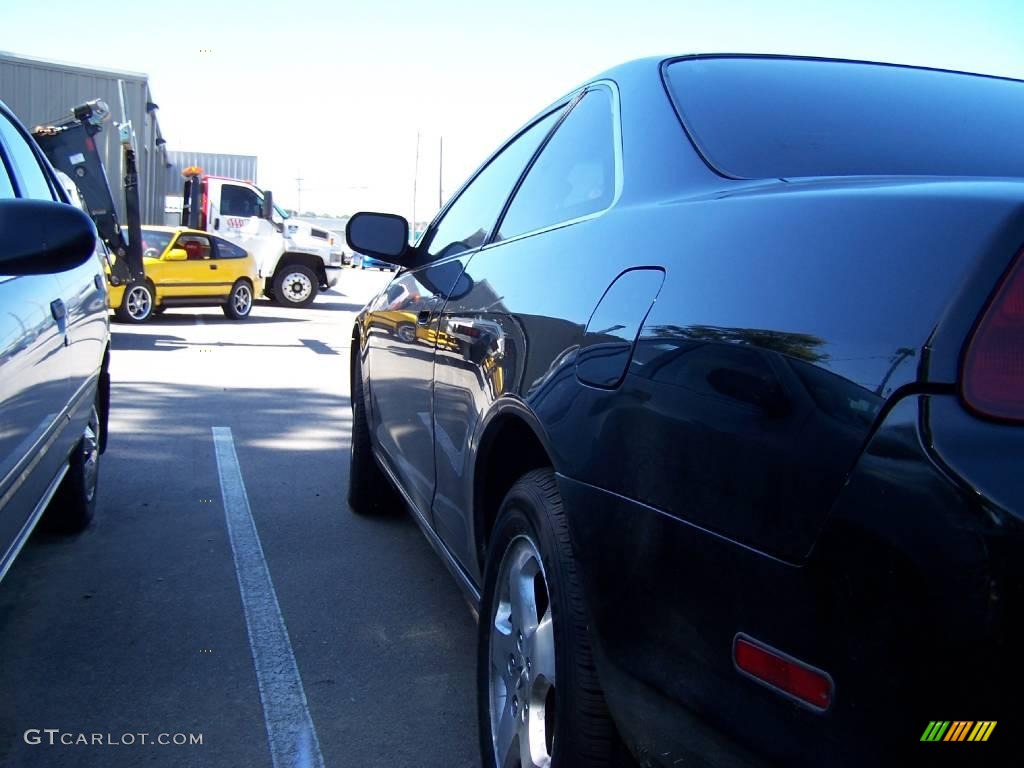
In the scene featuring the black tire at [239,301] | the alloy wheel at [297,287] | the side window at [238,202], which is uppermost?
the side window at [238,202]

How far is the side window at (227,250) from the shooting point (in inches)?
657

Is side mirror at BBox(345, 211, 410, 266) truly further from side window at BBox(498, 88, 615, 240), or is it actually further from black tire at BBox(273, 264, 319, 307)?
black tire at BBox(273, 264, 319, 307)

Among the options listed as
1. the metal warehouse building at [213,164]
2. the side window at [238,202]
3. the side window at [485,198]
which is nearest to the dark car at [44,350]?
the side window at [485,198]

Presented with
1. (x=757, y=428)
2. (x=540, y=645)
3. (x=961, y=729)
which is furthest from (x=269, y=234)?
(x=961, y=729)

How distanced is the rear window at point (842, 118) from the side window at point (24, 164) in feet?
7.41

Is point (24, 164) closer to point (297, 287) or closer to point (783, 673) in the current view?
point (783, 673)

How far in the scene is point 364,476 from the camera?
193 inches

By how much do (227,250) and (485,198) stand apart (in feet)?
45.9

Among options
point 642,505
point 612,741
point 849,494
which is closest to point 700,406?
point 642,505

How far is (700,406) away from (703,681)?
403mm

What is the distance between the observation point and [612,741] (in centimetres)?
185

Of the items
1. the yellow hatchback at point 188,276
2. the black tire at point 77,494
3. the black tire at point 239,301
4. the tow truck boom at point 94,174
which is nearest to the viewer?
the black tire at point 77,494

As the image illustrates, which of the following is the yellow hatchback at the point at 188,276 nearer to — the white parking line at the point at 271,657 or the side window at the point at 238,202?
the side window at the point at 238,202

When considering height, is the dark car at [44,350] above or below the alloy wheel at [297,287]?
above
